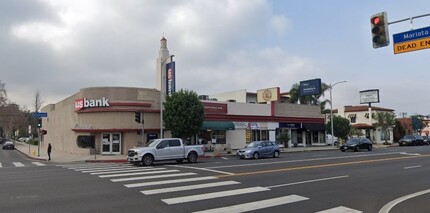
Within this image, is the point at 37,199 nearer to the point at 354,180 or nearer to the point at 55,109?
the point at 354,180

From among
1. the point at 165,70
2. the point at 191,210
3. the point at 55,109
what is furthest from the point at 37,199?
the point at 55,109

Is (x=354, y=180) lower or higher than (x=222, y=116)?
lower

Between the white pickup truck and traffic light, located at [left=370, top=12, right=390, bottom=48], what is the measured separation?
1473 centimetres

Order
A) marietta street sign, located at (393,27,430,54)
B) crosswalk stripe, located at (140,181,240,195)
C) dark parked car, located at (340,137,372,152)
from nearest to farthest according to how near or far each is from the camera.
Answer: crosswalk stripe, located at (140,181,240,195) < marietta street sign, located at (393,27,430,54) < dark parked car, located at (340,137,372,152)

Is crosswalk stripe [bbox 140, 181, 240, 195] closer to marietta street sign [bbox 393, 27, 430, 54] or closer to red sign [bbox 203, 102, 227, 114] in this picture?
marietta street sign [bbox 393, 27, 430, 54]

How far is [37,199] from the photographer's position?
428 inches

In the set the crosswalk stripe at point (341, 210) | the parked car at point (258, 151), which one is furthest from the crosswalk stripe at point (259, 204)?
the parked car at point (258, 151)

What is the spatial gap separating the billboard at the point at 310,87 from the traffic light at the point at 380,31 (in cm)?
4344

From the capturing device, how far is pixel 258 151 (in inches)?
1148

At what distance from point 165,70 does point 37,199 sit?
27.3 meters

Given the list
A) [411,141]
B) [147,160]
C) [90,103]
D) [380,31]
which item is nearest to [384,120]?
[411,141]

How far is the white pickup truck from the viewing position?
2342cm

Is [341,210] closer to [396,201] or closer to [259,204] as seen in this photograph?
[259,204]

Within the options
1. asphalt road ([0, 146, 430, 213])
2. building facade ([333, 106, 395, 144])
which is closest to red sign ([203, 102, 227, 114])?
asphalt road ([0, 146, 430, 213])
